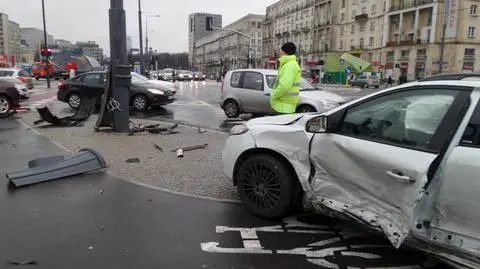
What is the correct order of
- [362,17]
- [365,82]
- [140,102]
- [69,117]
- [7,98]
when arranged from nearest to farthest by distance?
1. [69,117]
2. [7,98]
3. [140,102]
4. [365,82]
5. [362,17]

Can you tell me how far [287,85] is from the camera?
6594 millimetres

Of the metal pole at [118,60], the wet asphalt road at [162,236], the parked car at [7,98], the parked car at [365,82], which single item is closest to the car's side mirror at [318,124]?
the wet asphalt road at [162,236]

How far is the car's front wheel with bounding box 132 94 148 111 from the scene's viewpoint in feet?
54.3

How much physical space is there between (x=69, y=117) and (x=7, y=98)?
145 inches

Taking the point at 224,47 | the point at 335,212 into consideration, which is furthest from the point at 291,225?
the point at 224,47

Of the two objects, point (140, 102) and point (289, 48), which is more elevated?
point (289, 48)

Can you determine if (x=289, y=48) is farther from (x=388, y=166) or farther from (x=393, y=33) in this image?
(x=393, y=33)

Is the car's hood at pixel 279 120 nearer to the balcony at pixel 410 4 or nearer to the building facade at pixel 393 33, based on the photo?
the building facade at pixel 393 33

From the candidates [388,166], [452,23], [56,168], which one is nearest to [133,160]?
[56,168]

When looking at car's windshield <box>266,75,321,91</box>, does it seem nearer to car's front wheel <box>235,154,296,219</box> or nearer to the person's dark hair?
the person's dark hair

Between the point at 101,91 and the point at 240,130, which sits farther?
the point at 101,91

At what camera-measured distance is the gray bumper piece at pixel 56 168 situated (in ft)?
20.1

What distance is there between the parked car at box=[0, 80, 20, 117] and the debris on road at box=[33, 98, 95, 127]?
116 inches

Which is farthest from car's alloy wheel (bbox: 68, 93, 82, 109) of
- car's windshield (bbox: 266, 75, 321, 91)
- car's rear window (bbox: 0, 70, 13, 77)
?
car's rear window (bbox: 0, 70, 13, 77)
